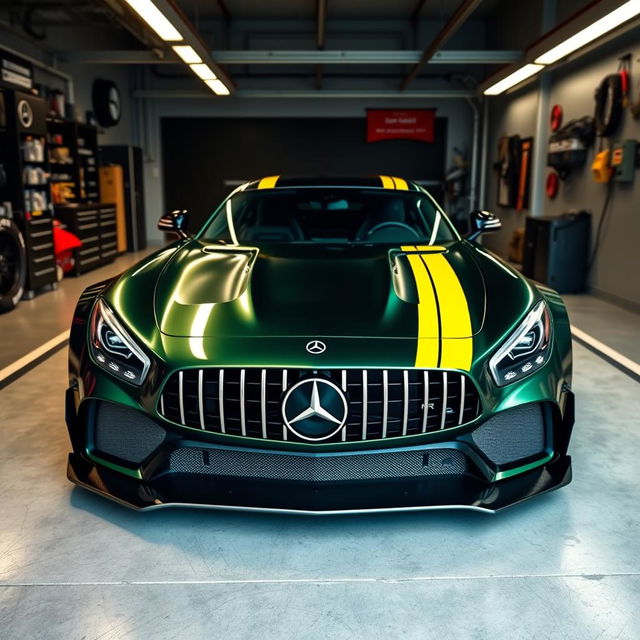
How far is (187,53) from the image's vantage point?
604 cm

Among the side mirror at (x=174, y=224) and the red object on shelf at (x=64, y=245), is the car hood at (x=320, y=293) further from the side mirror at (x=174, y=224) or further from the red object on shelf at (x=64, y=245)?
the red object on shelf at (x=64, y=245)

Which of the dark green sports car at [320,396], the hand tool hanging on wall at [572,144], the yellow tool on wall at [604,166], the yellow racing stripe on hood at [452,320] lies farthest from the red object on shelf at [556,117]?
the dark green sports car at [320,396]

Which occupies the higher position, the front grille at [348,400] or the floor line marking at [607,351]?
the front grille at [348,400]

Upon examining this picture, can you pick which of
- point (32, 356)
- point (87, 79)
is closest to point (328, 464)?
point (32, 356)

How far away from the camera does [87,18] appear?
8.00 meters

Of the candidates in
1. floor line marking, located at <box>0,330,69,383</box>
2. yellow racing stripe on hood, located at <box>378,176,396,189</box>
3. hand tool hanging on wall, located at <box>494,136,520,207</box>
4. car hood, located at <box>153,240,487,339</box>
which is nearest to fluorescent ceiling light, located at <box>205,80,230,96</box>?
hand tool hanging on wall, located at <box>494,136,520,207</box>

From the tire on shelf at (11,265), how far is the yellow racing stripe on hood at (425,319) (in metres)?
3.96

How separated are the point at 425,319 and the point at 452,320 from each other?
0.07 meters

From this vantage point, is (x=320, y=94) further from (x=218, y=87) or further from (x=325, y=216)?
(x=325, y=216)

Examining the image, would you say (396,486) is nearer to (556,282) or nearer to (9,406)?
(9,406)

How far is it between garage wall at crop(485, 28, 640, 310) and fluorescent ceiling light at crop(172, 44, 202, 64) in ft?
12.3

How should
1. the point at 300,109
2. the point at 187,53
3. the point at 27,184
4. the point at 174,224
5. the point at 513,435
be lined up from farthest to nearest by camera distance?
the point at 300,109 < the point at 187,53 < the point at 27,184 < the point at 174,224 < the point at 513,435

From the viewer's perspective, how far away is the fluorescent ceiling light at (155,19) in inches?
174

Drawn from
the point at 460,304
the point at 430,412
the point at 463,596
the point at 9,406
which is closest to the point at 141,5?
the point at 9,406
